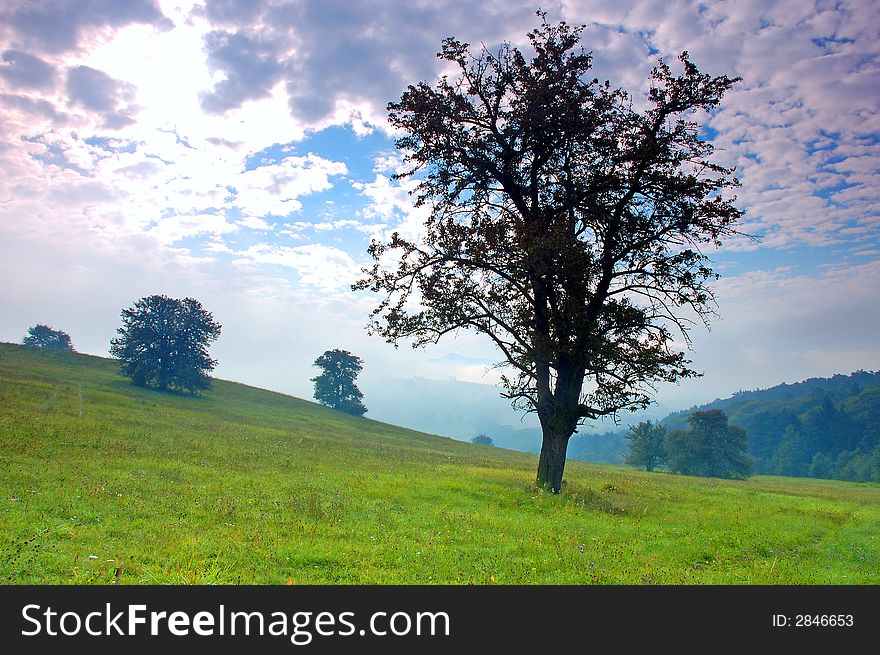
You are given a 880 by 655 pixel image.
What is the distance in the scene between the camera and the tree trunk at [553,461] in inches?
861

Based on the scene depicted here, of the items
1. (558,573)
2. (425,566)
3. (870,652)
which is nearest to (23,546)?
(425,566)

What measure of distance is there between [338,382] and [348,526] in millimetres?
93294

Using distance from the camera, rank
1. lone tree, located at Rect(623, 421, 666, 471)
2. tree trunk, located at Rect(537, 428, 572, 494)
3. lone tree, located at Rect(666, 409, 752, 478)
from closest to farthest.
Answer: tree trunk, located at Rect(537, 428, 572, 494)
lone tree, located at Rect(666, 409, 752, 478)
lone tree, located at Rect(623, 421, 666, 471)

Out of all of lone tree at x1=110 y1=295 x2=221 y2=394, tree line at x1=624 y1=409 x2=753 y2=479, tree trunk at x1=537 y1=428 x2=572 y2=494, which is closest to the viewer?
tree trunk at x1=537 y1=428 x2=572 y2=494

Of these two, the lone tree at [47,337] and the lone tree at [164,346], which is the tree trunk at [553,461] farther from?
the lone tree at [47,337]

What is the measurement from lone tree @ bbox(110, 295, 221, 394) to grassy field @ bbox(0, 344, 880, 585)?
4020cm

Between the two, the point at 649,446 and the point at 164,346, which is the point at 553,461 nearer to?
the point at 164,346

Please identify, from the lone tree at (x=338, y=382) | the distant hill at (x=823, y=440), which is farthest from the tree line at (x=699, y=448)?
the lone tree at (x=338, y=382)

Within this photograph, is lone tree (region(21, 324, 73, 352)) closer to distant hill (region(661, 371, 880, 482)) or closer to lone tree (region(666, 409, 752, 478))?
lone tree (region(666, 409, 752, 478))

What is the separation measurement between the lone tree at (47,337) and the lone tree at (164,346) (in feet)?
204

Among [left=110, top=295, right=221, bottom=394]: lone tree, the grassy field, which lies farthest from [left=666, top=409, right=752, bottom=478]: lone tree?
[left=110, top=295, right=221, bottom=394]: lone tree

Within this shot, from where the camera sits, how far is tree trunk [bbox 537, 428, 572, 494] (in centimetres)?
2186

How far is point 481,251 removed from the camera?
70.3 ft

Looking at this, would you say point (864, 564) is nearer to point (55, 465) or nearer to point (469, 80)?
point (469, 80)
